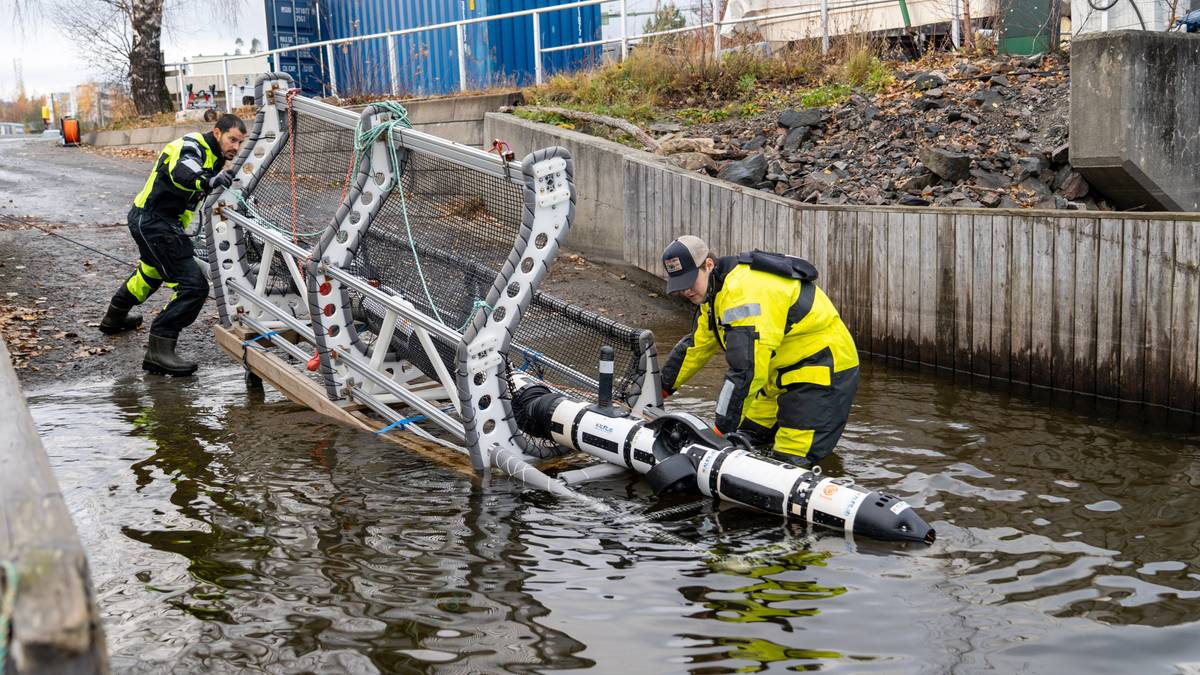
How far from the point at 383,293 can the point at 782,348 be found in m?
2.60

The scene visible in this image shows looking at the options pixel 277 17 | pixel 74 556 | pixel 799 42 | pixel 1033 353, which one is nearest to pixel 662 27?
pixel 799 42

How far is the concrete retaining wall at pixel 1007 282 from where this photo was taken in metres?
7.74

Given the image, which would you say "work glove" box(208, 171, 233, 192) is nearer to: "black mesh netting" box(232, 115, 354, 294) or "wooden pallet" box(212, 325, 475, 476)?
"black mesh netting" box(232, 115, 354, 294)

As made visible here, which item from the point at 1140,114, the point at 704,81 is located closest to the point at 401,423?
the point at 1140,114

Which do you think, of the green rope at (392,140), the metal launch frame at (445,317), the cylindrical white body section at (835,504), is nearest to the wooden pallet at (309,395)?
the metal launch frame at (445,317)

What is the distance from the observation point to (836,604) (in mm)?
4742

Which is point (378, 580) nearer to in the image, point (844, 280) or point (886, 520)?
point (886, 520)

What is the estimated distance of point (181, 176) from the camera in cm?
868

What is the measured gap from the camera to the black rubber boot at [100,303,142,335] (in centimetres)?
1004

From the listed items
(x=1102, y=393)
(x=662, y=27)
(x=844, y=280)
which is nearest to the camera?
(x=1102, y=393)

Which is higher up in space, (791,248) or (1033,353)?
(791,248)

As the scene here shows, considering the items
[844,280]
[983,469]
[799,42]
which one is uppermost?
[799,42]

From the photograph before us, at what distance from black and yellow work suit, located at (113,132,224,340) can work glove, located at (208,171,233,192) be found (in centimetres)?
7

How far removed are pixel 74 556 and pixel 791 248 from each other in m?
9.04
